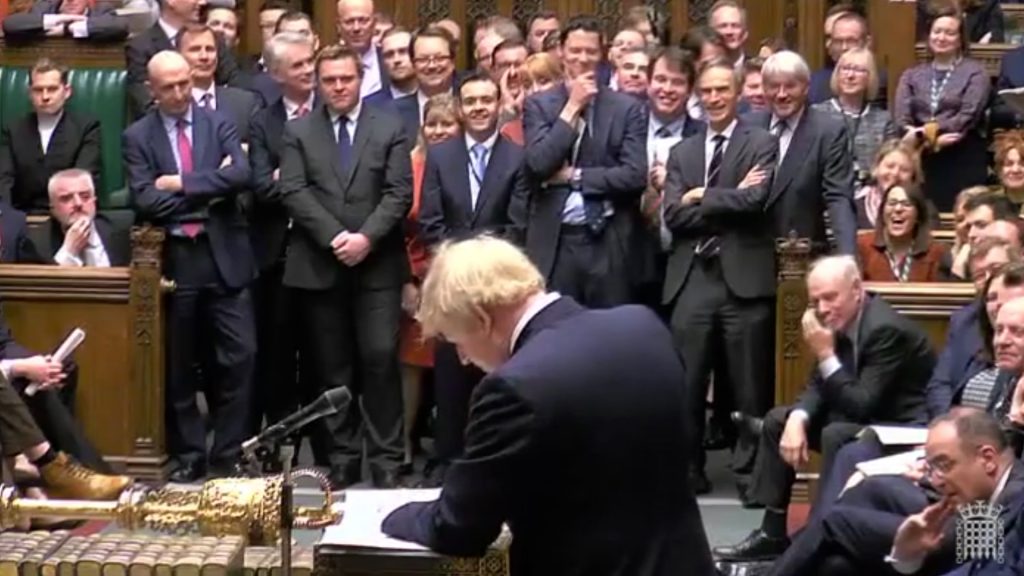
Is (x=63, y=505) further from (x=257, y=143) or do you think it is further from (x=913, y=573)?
(x=257, y=143)

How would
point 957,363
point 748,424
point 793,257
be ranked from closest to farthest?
point 957,363, point 793,257, point 748,424

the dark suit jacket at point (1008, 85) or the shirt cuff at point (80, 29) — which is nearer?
the dark suit jacket at point (1008, 85)

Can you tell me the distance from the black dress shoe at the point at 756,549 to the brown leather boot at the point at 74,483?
207cm

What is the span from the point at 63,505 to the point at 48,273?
4.04 metres

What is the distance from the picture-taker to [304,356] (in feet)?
28.5

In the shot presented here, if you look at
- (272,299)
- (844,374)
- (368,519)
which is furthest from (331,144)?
(368,519)

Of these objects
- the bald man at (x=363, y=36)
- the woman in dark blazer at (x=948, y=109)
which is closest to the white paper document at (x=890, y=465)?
the woman in dark blazer at (x=948, y=109)

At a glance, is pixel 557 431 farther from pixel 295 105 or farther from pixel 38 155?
pixel 38 155

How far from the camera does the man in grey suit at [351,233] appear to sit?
8312mm

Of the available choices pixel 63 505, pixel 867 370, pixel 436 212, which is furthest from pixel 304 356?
pixel 63 505

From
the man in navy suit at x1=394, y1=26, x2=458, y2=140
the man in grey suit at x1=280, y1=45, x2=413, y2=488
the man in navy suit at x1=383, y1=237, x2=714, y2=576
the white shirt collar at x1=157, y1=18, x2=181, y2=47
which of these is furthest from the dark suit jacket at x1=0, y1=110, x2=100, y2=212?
the man in navy suit at x1=383, y1=237, x2=714, y2=576

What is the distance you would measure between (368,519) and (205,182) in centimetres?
422

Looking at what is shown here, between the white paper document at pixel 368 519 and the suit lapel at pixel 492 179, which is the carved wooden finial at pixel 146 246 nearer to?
the suit lapel at pixel 492 179

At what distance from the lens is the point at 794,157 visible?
8.34m
